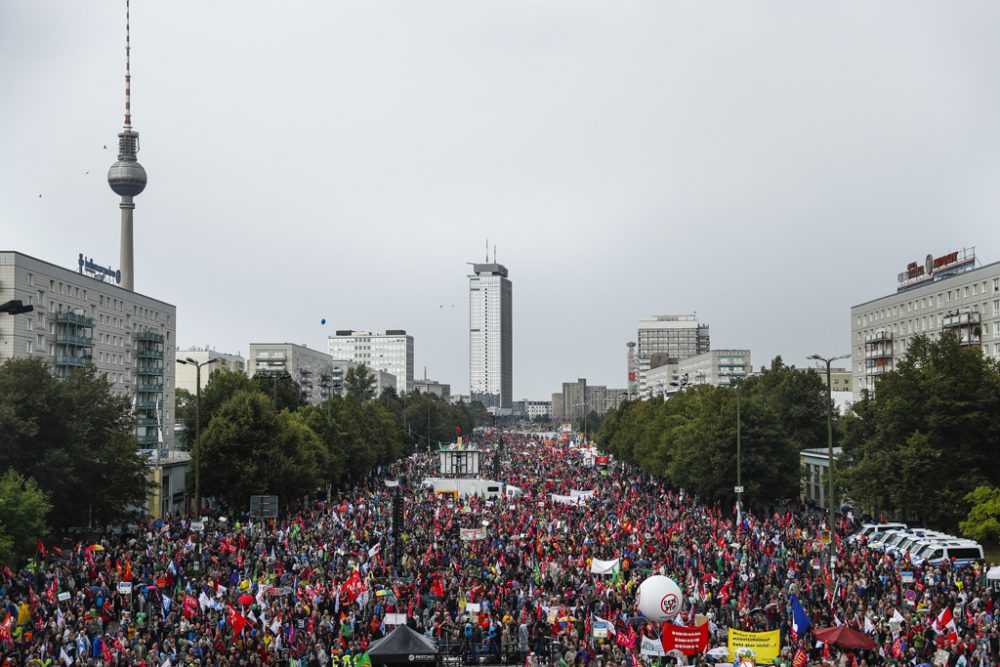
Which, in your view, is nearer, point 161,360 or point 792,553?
point 792,553

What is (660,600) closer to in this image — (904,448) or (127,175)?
(904,448)

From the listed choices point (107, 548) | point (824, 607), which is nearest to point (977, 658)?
point (824, 607)

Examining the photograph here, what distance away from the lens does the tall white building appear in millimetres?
78312

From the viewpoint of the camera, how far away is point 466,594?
3039cm

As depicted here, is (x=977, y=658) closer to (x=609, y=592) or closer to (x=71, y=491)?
(x=609, y=592)

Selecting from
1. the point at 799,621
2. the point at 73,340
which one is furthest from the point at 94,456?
the point at 73,340

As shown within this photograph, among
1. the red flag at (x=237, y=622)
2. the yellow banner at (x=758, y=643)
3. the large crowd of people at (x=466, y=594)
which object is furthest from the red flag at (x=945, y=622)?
the red flag at (x=237, y=622)

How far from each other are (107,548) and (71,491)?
6.04 metres

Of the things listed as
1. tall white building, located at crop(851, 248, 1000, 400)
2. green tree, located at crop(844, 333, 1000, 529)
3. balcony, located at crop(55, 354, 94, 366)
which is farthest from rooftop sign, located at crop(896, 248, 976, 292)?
balcony, located at crop(55, 354, 94, 366)

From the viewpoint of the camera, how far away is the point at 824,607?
A: 95.8 ft

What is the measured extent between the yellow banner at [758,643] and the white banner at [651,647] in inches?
66.5

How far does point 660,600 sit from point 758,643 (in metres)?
5.35

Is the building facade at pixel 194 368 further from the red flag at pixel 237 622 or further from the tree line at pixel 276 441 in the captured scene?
the red flag at pixel 237 622

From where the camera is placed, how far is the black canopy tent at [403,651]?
2175 cm
